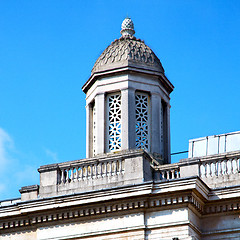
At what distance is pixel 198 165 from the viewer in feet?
90.5

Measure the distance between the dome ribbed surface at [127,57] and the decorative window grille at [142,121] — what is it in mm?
1232

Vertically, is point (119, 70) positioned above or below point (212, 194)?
above

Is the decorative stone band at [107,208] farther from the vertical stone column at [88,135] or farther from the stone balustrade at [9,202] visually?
the vertical stone column at [88,135]

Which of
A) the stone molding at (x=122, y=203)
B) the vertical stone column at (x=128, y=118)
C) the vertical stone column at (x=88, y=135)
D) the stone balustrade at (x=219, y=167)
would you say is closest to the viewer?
the stone molding at (x=122, y=203)

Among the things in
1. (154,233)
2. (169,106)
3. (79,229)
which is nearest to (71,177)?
(79,229)

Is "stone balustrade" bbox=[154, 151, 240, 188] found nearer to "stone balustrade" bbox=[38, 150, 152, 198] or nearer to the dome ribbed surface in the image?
"stone balustrade" bbox=[38, 150, 152, 198]

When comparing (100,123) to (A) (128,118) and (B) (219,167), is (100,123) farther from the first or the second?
(B) (219,167)

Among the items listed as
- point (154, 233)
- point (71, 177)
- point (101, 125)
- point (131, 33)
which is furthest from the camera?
point (131, 33)

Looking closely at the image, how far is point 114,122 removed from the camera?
30.7 meters

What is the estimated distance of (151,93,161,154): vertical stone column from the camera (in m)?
30.7

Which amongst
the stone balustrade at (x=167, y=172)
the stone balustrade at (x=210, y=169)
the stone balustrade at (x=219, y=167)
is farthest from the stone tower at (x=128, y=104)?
the stone balustrade at (x=219, y=167)

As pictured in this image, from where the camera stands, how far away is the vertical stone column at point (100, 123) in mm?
30486

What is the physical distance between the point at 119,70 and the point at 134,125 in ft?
7.51

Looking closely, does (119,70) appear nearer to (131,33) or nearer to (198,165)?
(131,33)
